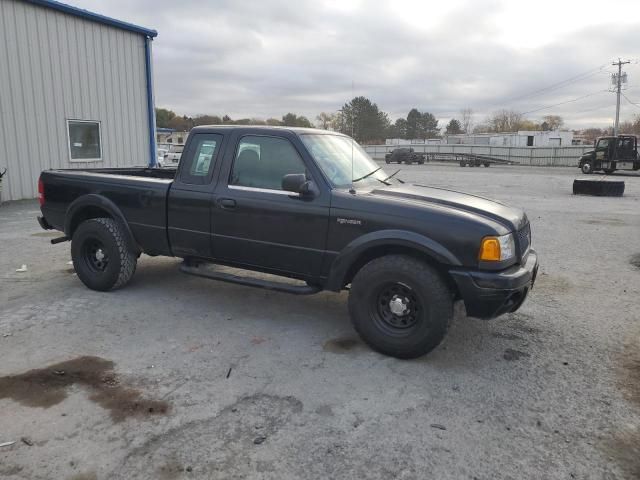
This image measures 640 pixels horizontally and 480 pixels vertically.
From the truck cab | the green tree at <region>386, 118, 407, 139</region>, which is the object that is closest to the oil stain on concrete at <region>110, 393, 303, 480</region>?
the truck cab

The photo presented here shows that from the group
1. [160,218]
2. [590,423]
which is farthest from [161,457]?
[160,218]

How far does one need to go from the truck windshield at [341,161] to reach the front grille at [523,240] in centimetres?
139

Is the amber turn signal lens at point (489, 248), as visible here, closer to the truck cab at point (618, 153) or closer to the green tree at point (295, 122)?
the green tree at point (295, 122)

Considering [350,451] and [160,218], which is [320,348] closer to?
[350,451]

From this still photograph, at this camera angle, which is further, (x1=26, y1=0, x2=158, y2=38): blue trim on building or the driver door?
(x1=26, y1=0, x2=158, y2=38): blue trim on building

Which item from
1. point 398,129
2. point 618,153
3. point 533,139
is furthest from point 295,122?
point 398,129

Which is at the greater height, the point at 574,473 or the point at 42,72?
the point at 42,72

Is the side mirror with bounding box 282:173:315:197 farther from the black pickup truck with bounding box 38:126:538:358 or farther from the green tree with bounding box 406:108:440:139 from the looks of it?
the green tree with bounding box 406:108:440:139

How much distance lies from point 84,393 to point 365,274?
7.28 feet

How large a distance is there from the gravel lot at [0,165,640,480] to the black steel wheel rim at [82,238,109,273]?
1.04 feet

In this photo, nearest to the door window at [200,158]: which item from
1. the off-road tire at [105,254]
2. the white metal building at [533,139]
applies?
the off-road tire at [105,254]

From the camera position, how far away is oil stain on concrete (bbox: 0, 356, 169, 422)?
322 cm

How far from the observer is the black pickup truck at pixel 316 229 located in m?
3.80

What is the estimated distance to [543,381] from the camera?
12.1ft
